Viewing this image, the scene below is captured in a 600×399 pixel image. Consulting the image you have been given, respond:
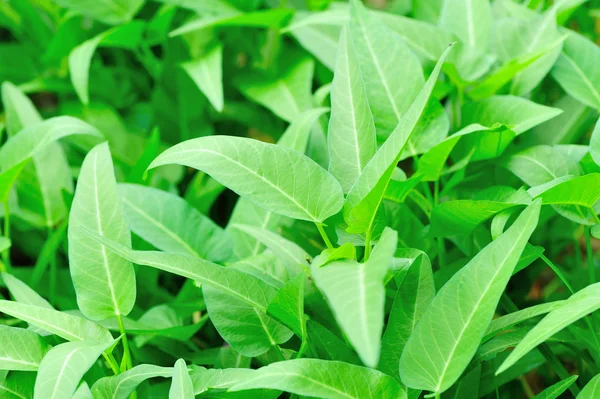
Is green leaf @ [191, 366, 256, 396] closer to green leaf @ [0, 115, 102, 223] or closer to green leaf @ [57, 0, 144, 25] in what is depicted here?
green leaf @ [0, 115, 102, 223]

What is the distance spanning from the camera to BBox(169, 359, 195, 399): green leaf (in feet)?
1.64

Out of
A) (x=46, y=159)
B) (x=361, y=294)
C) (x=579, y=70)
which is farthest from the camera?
(x=46, y=159)

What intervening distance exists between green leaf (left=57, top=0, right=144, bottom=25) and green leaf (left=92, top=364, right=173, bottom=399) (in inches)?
25.9

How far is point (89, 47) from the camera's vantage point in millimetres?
947

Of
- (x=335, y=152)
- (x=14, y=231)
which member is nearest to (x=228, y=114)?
(x=14, y=231)

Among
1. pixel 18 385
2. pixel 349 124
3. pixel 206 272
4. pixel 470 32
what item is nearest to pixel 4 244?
pixel 18 385

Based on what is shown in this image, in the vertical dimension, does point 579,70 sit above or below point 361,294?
above

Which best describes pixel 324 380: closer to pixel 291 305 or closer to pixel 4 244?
pixel 291 305

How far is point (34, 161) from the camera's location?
908 millimetres

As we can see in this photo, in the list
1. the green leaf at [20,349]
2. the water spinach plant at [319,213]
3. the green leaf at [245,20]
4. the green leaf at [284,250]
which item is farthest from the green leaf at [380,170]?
the green leaf at [245,20]

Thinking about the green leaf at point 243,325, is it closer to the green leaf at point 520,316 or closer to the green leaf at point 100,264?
the green leaf at point 100,264

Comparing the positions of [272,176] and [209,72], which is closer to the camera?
[272,176]

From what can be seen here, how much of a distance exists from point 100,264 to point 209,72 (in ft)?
1.36

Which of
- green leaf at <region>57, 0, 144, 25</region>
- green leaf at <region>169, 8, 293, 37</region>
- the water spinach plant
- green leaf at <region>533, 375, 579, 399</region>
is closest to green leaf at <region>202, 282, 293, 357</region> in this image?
the water spinach plant
